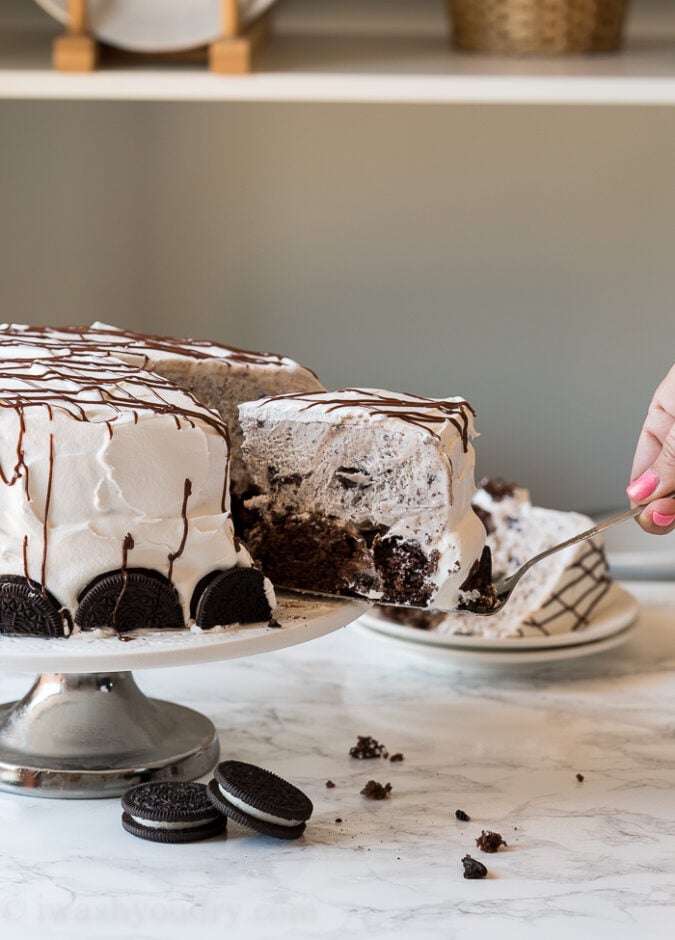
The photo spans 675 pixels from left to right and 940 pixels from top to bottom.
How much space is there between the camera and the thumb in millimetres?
1404

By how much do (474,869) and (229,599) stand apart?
33 cm

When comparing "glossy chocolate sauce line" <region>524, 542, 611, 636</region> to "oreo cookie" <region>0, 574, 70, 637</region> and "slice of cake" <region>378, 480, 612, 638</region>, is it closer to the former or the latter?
"slice of cake" <region>378, 480, 612, 638</region>

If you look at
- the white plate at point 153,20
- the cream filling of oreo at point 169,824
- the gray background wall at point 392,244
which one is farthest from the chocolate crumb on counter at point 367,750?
the gray background wall at point 392,244

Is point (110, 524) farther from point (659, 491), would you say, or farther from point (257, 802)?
point (659, 491)

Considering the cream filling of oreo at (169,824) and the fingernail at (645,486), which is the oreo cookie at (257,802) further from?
the fingernail at (645,486)

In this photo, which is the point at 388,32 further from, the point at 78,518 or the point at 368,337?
the point at 78,518

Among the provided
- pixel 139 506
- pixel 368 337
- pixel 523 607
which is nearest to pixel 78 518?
pixel 139 506

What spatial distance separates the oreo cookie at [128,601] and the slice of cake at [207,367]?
0.26m

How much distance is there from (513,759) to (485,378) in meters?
1.21

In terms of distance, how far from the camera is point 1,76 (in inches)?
76.9

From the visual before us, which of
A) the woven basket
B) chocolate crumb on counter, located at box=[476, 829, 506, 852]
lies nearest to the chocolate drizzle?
chocolate crumb on counter, located at box=[476, 829, 506, 852]

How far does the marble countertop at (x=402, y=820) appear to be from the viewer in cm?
108

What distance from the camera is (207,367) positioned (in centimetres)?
152

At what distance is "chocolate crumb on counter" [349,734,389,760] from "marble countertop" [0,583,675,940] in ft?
0.05
